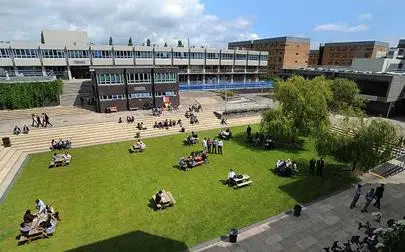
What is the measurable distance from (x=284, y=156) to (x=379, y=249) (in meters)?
16.6

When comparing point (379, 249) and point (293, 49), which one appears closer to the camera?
point (379, 249)

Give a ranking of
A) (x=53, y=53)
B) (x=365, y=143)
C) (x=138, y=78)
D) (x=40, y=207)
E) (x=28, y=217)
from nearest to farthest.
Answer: (x=28, y=217), (x=40, y=207), (x=365, y=143), (x=138, y=78), (x=53, y=53)

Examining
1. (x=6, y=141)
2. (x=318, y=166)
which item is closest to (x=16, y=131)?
(x=6, y=141)

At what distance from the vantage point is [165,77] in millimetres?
37875

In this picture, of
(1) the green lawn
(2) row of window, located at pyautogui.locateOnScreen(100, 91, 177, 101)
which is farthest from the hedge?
(1) the green lawn

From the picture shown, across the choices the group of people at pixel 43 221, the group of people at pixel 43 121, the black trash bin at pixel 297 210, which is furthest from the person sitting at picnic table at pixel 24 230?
the group of people at pixel 43 121

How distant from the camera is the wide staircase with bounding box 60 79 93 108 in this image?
127 feet

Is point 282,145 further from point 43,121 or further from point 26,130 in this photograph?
point 26,130

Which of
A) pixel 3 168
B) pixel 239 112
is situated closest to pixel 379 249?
pixel 3 168

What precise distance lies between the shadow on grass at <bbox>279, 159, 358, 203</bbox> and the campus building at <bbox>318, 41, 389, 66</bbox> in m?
87.0

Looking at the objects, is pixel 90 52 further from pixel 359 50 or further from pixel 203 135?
pixel 359 50

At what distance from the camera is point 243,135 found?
1190 inches

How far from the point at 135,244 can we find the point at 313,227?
9.21 meters

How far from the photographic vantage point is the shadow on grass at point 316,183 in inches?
664
